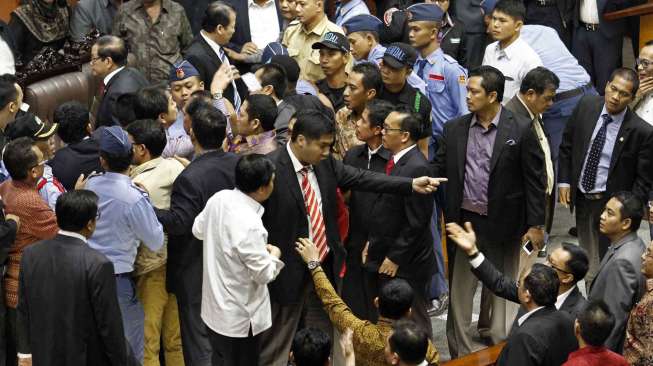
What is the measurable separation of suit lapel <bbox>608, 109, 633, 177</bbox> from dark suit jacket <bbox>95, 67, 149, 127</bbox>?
297cm

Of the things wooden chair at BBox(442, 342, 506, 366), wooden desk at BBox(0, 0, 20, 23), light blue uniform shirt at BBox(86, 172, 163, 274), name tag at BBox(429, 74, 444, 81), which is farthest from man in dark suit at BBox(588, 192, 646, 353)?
wooden desk at BBox(0, 0, 20, 23)

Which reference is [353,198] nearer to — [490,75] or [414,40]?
[490,75]

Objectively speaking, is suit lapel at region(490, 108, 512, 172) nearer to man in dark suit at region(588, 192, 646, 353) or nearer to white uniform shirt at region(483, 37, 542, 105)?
man in dark suit at region(588, 192, 646, 353)

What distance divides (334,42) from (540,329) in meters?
3.01

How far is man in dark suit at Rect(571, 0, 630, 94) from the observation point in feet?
31.5

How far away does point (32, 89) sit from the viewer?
816cm

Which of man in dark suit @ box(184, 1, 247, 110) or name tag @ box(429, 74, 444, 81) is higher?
man in dark suit @ box(184, 1, 247, 110)

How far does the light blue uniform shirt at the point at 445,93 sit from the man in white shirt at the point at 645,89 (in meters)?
1.12

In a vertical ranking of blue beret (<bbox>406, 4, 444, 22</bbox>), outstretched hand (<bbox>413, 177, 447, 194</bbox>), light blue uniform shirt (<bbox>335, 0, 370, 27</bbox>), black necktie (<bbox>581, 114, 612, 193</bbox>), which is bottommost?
black necktie (<bbox>581, 114, 612, 193</bbox>)

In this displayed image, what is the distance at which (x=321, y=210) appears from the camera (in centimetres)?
594

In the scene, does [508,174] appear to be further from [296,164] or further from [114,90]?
[114,90]

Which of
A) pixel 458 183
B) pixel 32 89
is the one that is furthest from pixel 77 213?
pixel 32 89

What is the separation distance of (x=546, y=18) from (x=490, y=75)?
3.55 m

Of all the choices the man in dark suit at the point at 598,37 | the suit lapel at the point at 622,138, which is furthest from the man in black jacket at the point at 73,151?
the man in dark suit at the point at 598,37
